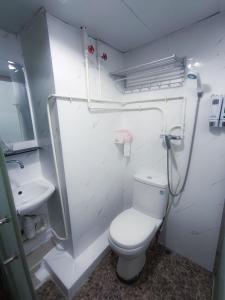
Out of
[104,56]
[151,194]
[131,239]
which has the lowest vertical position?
[131,239]

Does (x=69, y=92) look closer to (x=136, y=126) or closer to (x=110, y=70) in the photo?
(x=110, y=70)

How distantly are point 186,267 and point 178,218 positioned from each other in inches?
18.5

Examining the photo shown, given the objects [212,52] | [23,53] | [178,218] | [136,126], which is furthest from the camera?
[136,126]

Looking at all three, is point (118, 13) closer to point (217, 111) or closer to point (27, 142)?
point (217, 111)

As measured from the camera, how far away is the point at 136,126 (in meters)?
1.76

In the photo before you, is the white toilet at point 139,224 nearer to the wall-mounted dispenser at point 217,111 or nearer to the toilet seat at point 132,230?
the toilet seat at point 132,230

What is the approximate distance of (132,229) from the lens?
137 cm

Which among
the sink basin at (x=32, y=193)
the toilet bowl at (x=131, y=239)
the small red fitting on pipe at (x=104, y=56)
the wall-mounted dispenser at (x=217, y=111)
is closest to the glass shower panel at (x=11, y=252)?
the sink basin at (x=32, y=193)

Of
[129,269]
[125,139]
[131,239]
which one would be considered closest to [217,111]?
[125,139]

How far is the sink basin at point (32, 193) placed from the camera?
1195 millimetres

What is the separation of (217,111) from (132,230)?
123 centimetres

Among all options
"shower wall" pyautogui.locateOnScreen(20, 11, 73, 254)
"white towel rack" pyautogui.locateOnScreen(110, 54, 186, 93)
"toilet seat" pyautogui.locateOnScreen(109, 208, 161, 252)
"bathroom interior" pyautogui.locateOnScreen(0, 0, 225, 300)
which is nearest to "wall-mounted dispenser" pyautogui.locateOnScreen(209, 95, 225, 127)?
"bathroom interior" pyautogui.locateOnScreen(0, 0, 225, 300)

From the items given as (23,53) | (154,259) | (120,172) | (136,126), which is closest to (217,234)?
(154,259)

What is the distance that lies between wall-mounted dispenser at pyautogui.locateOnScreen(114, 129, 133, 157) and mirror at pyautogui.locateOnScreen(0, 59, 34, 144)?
92cm
